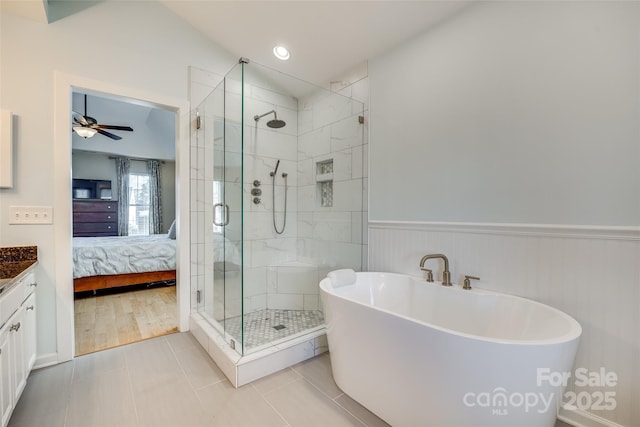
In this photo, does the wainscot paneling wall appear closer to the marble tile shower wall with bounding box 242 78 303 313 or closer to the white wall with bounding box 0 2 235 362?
the marble tile shower wall with bounding box 242 78 303 313

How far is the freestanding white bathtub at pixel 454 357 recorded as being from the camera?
40.3 inches

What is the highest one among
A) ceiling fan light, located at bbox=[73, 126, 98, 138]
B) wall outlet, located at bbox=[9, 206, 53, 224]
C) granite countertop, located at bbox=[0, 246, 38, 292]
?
ceiling fan light, located at bbox=[73, 126, 98, 138]

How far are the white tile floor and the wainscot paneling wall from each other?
111cm

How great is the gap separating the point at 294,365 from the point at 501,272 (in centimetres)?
155

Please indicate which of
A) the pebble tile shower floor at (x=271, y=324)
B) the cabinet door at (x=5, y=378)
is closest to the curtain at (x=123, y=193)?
the pebble tile shower floor at (x=271, y=324)

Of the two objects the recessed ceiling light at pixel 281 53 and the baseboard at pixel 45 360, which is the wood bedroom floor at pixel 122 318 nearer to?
the baseboard at pixel 45 360

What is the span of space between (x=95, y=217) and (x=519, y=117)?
24.7ft

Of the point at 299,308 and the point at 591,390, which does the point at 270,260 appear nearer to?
the point at 299,308

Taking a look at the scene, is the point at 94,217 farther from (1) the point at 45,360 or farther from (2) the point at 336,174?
(2) the point at 336,174

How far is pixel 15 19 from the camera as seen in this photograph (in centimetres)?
188

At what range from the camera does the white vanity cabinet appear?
4.02 feet

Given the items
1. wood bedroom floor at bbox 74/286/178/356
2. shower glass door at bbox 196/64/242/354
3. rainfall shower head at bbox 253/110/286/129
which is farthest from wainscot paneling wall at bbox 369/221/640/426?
wood bedroom floor at bbox 74/286/178/356

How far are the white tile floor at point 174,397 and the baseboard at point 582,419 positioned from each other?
99 centimetres

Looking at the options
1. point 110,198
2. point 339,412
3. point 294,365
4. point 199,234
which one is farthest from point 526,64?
point 110,198
